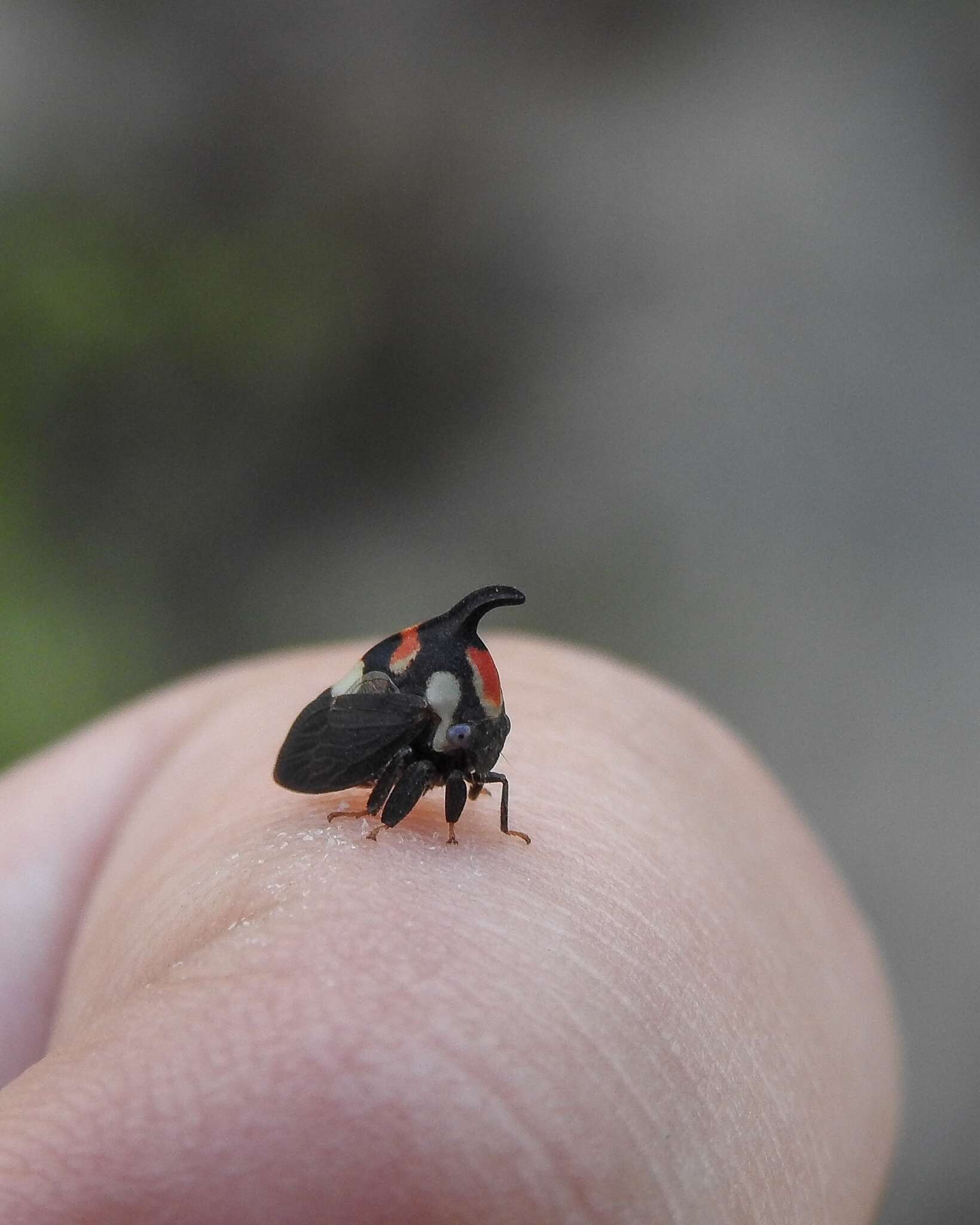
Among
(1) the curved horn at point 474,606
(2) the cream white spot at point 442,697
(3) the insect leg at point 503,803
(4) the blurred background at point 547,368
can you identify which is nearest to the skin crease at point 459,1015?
(3) the insect leg at point 503,803

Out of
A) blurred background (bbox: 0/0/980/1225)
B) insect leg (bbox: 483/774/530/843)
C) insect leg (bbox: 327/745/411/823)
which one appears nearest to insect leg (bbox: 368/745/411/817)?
insect leg (bbox: 327/745/411/823)

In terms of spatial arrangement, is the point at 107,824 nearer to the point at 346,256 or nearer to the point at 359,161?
the point at 346,256

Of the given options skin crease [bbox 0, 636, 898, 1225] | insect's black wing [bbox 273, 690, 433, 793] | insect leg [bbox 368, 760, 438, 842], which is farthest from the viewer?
insect's black wing [bbox 273, 690, 433, 793]

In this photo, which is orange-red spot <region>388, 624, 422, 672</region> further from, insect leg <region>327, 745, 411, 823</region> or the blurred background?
the blurred background

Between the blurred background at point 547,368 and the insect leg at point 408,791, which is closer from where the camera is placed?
the insect leg at point 408,791

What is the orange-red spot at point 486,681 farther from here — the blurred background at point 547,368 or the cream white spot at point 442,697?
the blurred background at point 547,368

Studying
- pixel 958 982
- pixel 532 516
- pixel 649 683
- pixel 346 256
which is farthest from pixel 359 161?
pixel 649 683

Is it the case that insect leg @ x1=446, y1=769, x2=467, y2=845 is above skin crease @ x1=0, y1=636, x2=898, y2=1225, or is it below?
above
